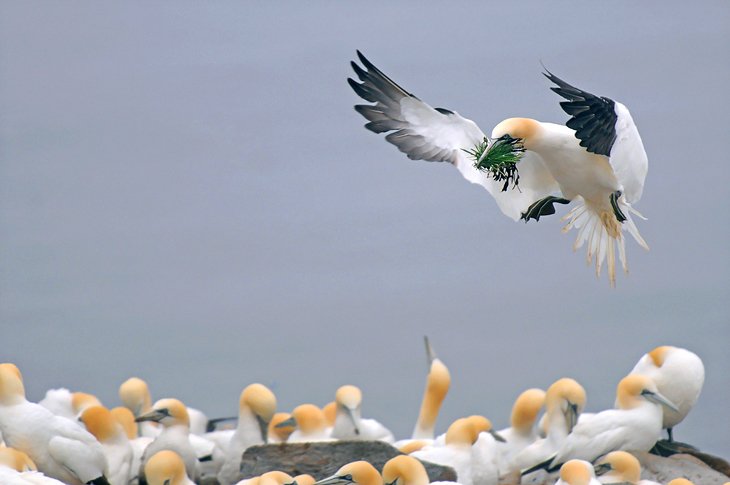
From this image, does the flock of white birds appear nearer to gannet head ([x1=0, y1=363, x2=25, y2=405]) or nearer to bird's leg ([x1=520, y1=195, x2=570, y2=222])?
gannet head ([x1=0, y1=363, x2=25, y2=405])

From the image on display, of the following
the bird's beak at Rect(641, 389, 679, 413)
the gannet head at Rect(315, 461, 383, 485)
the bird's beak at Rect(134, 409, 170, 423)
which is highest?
the bird's beak at Rect(641, 389, 679, 413)

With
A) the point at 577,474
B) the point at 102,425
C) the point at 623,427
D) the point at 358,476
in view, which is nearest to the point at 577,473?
the point at 577,474

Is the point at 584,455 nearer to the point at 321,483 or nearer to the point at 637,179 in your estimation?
the point at 321,483

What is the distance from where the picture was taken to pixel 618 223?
6.54 meters

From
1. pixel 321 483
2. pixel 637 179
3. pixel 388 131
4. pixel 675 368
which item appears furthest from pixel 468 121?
pixel 675 368

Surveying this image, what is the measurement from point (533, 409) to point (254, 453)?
191cm

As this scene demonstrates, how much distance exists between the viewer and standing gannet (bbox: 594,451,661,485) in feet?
24.0

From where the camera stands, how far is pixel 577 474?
22.3 ft

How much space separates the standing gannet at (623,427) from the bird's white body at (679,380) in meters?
0.26

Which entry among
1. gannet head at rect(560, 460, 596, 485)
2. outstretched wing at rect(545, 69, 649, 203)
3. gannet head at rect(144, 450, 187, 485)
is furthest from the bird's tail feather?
gannet head at rect(144, 450, 187, 485)

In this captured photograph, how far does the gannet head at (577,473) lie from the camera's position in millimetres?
6770

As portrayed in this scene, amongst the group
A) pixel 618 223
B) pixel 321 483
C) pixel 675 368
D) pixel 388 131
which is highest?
pixel 388 131

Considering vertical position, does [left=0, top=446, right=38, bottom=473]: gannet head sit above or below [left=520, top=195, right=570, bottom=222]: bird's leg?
below

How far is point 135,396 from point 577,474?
368 cm
